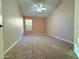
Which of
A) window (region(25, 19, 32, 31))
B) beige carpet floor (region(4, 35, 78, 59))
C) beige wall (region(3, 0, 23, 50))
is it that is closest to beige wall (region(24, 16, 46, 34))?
window (region(25, 19, 32, 31))

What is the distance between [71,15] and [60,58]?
3015 mm

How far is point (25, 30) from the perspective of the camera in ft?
32.1

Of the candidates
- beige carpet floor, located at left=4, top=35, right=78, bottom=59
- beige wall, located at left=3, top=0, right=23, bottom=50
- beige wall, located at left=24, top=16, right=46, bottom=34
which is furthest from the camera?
beige wall, located at left=24, top=16, right=46, bottom=34

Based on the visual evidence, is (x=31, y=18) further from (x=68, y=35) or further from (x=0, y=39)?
(x=0, y=39)

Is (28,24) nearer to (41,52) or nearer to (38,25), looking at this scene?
(38,25)

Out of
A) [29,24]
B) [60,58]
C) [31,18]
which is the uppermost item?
[31,18]

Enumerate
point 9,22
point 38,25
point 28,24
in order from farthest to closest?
point 38,25
point 28,24
point 9,22

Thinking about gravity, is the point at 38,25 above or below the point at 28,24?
below

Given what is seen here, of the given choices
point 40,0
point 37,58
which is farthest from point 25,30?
point 37,58

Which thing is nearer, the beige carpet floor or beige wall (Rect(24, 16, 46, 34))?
the beige carpet floor

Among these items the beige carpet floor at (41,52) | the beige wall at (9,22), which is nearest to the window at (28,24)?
the beige wall at (9,22)

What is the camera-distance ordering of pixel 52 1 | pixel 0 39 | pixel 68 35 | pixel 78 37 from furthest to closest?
pixel 52 1, pixel 68 35, pixel 78 37, pixel 0 39

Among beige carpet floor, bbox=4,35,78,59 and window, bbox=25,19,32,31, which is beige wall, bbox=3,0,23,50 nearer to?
beige carpet floor, bbox=4,35,78,59

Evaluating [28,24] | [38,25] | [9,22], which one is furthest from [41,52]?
[38,25]
